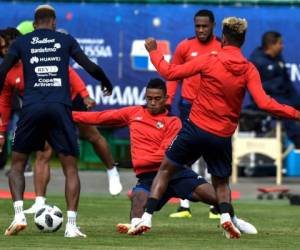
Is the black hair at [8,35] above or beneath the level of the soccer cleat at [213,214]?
above

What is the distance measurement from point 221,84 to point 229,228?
4.30ft

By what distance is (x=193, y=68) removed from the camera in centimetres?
1244

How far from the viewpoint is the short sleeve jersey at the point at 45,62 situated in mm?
12539

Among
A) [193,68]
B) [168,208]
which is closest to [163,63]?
[193,68]

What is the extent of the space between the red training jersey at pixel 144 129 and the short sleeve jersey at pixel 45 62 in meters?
0.76

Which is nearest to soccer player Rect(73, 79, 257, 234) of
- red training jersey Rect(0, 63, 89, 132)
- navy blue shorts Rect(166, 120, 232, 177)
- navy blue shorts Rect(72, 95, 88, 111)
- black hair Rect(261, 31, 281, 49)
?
navy blue shorts Rect(166, 120, 232, 177)

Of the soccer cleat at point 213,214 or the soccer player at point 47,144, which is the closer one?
the soccer player at point 47,144

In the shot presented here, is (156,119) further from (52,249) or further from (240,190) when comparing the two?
(240,190)

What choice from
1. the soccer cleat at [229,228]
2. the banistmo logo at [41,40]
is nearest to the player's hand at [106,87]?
the banistmo logo at [41,40]

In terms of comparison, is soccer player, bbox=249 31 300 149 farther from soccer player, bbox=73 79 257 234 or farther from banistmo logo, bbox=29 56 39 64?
banistmo logo, bbox=29 56 39 64

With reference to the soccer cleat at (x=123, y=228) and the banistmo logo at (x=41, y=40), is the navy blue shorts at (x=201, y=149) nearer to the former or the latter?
the soccer cleat at (x=123, y=228)

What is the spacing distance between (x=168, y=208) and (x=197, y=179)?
3.99 metres

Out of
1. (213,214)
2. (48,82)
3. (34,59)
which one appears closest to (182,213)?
(213,214)

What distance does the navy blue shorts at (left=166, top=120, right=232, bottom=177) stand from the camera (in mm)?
12586
